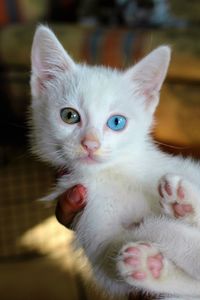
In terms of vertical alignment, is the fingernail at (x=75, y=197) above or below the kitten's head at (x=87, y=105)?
below

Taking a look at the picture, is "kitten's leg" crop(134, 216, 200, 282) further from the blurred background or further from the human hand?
the blurred background

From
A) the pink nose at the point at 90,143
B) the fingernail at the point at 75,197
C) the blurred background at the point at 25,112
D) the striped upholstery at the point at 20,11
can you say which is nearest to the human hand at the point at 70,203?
the fingernail at the point at 75,197

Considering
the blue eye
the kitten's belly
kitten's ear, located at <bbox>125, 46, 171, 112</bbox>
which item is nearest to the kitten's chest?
the kitten's belly

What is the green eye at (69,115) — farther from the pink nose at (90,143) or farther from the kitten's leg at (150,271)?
the kitten's leg at (150,271)

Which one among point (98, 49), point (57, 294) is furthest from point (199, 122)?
point (57, 294)

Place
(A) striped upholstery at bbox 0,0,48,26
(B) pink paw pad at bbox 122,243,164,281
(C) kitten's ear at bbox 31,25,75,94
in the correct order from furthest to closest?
(A) striped upholstery at bbox 0,0,48,26 < (C) kitten's ear at bbox 31,25,75,94 < (B) pink paw pad at bbox 122,243,164,281

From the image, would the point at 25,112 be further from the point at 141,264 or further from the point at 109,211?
the point at 141,264
